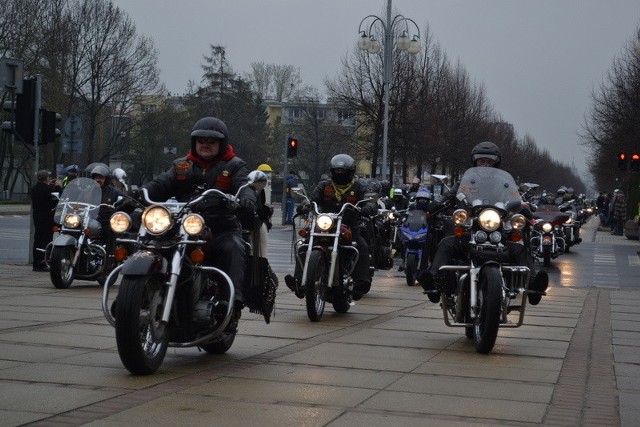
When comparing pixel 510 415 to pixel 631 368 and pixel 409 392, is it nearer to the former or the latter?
pixel 409 392

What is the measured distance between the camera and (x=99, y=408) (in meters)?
6.88

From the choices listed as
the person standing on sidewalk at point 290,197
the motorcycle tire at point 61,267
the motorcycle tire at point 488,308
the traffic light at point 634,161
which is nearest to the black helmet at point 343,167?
the motorcycle tire at point 488,308

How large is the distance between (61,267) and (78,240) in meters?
0.83

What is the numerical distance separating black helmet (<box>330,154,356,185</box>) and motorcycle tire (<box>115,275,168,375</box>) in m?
6.04

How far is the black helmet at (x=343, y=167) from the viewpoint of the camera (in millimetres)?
14047

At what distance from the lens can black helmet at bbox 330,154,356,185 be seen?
14047mm

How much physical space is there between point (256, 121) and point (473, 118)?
32296 millimetres

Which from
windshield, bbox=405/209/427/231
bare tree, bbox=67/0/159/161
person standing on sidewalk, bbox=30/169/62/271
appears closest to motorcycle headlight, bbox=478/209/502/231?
windshield, bbox=405/209/427/231

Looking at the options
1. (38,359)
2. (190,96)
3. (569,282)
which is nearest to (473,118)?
(190,96)

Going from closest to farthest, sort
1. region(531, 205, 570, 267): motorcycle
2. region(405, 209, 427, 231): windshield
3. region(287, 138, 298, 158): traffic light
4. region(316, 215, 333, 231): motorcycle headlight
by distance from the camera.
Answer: region(316, 215, 333, 231): motorcycle headlight → region(405, 209, 427, 231): windshield → region(531, 205, 570, 267): motorcycle → region(287, 138, 298, 158): traffic light

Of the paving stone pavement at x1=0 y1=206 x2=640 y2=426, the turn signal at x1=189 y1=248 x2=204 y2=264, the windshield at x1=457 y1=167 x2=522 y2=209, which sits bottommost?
the paving stone pavement at x1=0 y1=206 x2=640 y2=426

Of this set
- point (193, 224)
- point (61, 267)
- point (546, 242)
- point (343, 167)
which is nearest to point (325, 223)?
point (343, 167)

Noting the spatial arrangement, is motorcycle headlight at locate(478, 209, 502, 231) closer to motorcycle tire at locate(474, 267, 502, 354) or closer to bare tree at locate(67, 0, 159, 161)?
motorcycle tire at locate(474, 267, 502, 354)

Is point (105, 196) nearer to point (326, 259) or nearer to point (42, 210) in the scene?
point (42, 210)
